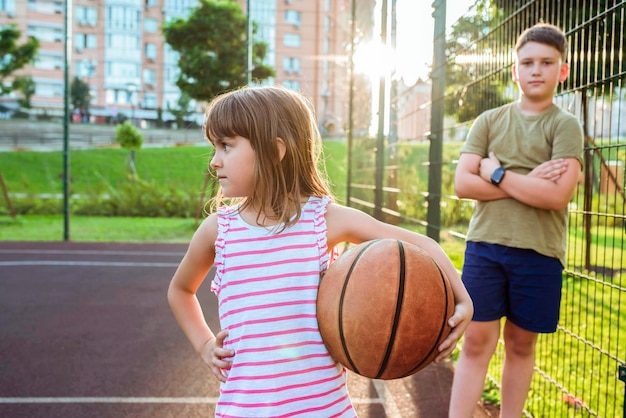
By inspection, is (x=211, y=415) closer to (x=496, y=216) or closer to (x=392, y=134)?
(x=496, y=216)

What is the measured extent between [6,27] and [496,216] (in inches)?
1053

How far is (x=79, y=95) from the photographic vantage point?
3734cm

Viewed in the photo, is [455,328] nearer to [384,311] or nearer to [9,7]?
[384,311]

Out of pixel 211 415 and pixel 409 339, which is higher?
pixel 409 339

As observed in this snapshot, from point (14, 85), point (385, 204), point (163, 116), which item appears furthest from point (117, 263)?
point (163, 116)

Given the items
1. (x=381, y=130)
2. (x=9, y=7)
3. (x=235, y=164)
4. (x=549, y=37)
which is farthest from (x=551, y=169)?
(x=9, y=7)

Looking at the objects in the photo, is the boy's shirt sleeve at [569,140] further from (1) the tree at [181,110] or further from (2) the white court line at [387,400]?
(1) the tree at [181,110]

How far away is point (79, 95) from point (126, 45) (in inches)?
155

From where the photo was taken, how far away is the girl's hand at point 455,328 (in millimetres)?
1652

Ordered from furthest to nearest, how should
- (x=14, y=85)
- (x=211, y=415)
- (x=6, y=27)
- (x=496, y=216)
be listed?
(x=14, y=85) < (x=6, y=27) < (x=211, y=415) < (x=496, y=216)

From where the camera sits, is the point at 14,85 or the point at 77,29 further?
the point at 77,29

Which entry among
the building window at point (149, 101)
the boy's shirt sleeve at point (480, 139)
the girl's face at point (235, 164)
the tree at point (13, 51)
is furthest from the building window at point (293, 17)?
the girl's face at point (235, 164)

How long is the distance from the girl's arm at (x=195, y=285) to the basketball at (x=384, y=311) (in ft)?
1.20

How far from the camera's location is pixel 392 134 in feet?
20.1
